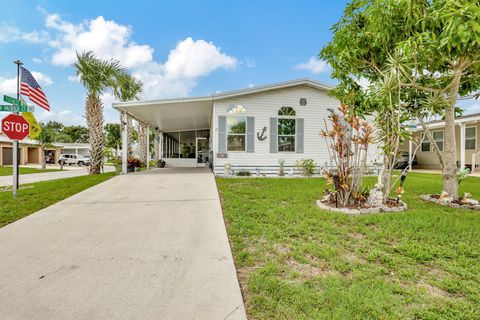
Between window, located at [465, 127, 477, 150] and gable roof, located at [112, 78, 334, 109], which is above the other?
gable roof, located at [112, 78, 334, 109]

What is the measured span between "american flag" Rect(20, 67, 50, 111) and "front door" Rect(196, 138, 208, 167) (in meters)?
10.5

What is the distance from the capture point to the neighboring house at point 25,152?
26359mm

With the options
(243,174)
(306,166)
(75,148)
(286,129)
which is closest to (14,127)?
(243,174)

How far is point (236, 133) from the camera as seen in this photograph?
34.8ft

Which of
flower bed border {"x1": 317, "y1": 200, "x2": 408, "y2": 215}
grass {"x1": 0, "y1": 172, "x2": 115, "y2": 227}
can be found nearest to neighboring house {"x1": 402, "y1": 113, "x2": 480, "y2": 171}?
flower bed border {"x1": 317, "y1": 200, "x2": 408, "y2": 215}

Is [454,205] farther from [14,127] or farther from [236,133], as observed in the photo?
[14,127]

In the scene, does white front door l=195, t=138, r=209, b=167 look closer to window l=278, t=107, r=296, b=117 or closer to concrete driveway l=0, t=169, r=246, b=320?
window l=278, t=107, r=296, b=117

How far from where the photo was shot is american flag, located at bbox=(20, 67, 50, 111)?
7.36m

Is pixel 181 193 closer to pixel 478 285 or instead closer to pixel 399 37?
pixel 478 285

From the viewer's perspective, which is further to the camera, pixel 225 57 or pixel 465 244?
pixel 225 57

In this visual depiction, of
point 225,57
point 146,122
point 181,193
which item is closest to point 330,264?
point 181,193

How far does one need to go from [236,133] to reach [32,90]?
7.25m

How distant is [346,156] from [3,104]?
8.93 m

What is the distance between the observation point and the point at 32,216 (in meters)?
4.62
